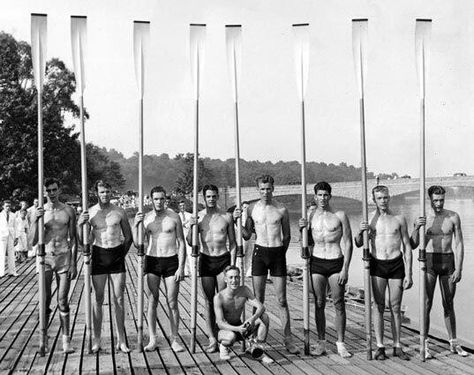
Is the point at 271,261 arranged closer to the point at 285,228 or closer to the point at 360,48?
the point at 285,228

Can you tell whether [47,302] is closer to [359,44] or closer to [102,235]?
[102,235]

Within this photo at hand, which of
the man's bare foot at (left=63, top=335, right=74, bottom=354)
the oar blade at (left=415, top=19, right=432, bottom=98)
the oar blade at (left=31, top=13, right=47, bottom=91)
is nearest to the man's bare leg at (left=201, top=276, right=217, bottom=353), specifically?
the man's bare foot at (left=63, top=335, right=74, bottom=354)

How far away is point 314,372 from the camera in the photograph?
6164 mm

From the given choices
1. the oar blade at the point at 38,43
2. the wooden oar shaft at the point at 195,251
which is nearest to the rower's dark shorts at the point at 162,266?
the wooden oar shaft at the point at 195,251

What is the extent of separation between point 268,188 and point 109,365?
9.03 ft

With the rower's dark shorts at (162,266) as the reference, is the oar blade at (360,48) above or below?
above

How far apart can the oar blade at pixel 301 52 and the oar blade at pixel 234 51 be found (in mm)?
775

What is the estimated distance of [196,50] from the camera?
7.74 metres

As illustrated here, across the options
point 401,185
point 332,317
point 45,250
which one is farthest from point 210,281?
point 401,185

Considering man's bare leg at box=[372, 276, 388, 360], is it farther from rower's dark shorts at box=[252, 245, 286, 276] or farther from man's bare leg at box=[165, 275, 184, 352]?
man's bare leg at box=[165, 275, 184, 352]

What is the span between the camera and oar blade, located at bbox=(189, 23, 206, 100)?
7.69 m

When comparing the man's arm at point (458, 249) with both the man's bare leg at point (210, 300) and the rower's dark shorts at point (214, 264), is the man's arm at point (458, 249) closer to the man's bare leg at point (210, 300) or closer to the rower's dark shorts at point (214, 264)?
the rower's dark shorts at point (214, 264)

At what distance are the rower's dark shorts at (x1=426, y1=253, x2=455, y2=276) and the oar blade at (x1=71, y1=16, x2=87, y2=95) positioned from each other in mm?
4868

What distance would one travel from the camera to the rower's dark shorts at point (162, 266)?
689 centimetres
